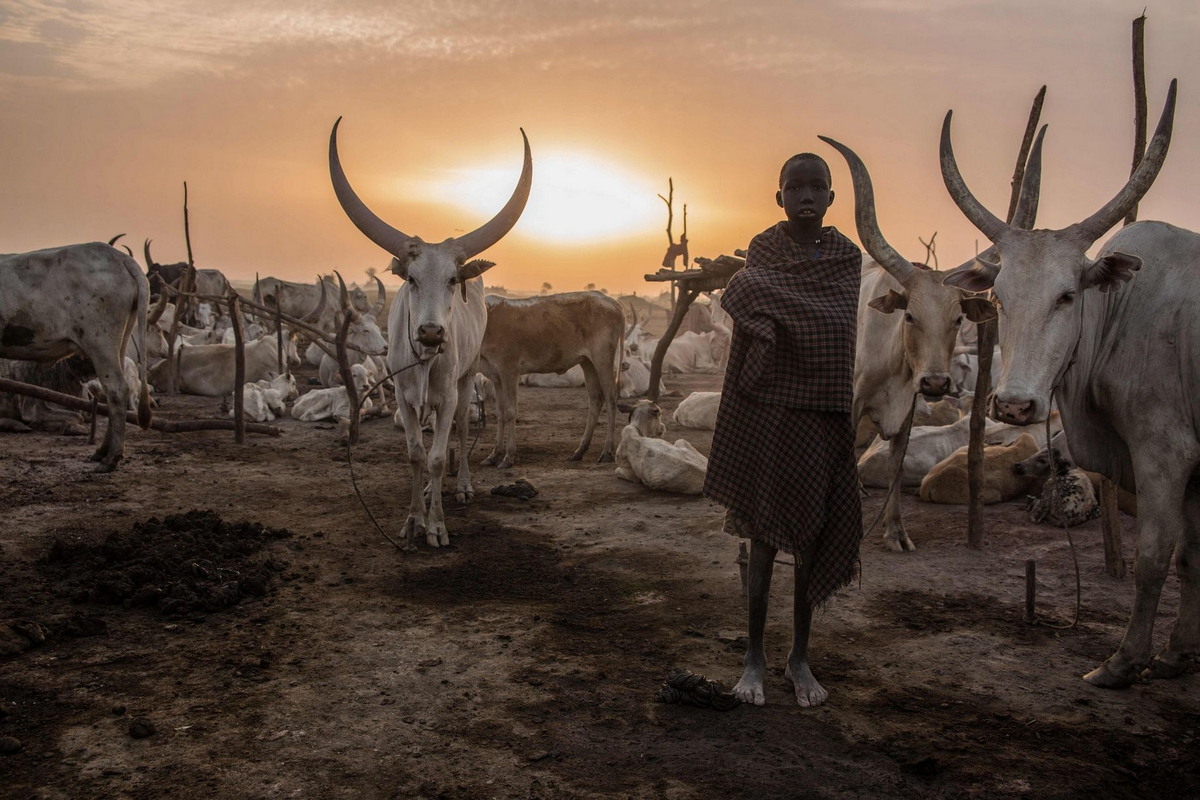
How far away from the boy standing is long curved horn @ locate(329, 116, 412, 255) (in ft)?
11.2

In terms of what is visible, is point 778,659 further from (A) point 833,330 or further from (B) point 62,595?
(B) point 62,595

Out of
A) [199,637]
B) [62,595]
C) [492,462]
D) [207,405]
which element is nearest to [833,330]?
[199,637]

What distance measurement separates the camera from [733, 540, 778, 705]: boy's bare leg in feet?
10.6

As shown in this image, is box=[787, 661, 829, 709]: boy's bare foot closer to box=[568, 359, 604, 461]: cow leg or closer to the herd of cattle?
the herd of cattle

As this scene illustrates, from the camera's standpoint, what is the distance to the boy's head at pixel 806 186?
319cm

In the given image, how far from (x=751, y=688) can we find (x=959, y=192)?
8.44 feet

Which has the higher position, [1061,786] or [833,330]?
[833,330]

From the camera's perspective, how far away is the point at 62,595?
Result: 430 centimetres

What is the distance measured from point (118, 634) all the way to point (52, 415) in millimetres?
7056

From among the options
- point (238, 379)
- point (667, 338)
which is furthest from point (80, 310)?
point (667, 338)

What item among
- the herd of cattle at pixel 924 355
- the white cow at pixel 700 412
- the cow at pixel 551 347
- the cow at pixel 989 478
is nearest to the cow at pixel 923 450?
the herd of cattle at pixel 924 355

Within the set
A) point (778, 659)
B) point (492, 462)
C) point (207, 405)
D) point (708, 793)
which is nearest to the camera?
point (708, 793)

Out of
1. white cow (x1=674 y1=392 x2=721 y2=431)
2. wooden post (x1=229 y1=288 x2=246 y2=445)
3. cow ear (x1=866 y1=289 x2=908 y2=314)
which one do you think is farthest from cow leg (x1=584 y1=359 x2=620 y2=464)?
cow ear (x1=866 y1=289 x2=908 y2=314)

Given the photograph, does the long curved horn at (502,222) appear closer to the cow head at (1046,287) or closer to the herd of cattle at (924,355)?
the herd of cattle at (924,355)
